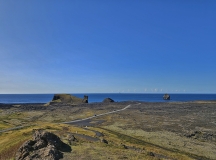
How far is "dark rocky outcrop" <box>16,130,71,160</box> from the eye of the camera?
23.3 meters

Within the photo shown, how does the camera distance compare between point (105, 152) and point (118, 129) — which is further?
point (118, 129)

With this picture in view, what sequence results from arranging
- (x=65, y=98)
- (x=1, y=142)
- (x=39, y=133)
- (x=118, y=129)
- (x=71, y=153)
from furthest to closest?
1. (x=65, y=98)
2. (x=118, y=129)
3. (x=1, y=142)
4. (x=39, y=133)
5. (x=71, y=153)

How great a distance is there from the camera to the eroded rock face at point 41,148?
23297 mm

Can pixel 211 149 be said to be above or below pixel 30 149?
below

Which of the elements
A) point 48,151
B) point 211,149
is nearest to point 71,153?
point 48,151

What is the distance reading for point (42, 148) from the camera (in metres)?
25.2

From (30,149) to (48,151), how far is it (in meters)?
4.24

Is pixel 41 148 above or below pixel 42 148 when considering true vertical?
below

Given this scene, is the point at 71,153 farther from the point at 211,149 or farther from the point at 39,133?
the point at 211,149

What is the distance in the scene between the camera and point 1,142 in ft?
123

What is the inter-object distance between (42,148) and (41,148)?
0.89 m

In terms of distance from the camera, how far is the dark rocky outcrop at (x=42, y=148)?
2331cm

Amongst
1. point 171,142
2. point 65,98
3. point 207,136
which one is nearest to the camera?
point 171,142

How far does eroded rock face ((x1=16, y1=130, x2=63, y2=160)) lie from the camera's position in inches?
917
